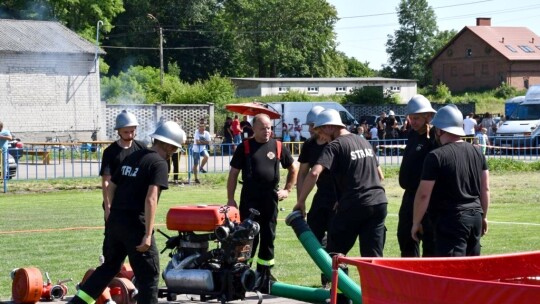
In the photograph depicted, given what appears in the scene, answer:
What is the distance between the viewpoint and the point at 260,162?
10898 mm

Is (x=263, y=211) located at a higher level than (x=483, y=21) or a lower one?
lower

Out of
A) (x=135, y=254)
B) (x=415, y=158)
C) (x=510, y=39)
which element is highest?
(x=510, y=39)

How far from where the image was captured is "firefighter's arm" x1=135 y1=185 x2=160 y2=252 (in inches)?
326

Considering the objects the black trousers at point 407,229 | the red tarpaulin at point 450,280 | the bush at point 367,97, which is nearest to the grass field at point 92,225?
the black trousers at point 407,229

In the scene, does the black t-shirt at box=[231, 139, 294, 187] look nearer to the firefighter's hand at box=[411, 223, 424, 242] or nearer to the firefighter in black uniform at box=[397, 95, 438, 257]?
the firefighter in black uniform at box=[397, 95, 438, 257]

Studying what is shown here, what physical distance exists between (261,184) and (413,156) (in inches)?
73.2

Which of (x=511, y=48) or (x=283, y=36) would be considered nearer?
(x=511, y=48)

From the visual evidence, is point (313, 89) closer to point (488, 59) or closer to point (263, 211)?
point (488, 59)

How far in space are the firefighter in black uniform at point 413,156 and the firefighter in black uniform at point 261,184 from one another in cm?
147

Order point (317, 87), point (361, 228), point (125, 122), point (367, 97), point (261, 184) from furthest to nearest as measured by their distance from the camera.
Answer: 1. point (317, 87)
2. point (367, 97)
3. point (261, 184)
4. point (125, 122)
5. point (361, 228)

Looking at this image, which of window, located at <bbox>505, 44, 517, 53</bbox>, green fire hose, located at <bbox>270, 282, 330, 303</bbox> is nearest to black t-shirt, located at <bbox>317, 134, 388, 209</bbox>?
green fire hose, located at <bbox>270, 282, 330, 303</bbox>

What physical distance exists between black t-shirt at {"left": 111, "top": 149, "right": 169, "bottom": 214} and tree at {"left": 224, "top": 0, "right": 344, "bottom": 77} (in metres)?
86.7

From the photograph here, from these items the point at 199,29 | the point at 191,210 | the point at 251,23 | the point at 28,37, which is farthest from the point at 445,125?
the point at 251,23

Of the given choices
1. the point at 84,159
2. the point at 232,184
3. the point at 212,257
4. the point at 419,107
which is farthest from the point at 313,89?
the point at 212,257
